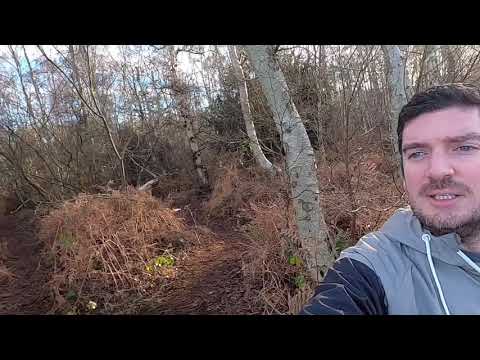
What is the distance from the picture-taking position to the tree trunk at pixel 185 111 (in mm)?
9440

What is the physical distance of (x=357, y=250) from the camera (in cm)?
156

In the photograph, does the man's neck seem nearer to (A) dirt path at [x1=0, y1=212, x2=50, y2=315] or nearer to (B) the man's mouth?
(B) the man's mouth

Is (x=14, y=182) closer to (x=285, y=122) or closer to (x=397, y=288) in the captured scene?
(x=285, y=122)

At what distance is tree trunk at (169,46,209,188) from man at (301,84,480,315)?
28.7 feet

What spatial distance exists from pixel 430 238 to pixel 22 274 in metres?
7.31

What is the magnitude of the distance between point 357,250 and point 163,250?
5.08 meters

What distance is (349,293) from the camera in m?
1.34

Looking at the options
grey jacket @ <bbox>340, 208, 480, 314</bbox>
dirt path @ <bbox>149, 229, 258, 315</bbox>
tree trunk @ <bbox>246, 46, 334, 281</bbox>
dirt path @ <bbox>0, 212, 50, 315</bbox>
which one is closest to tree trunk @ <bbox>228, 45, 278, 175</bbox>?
dirt path @ <bbox>149, 229, 258, 315</bbox>

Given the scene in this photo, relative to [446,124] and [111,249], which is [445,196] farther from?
[111,249]

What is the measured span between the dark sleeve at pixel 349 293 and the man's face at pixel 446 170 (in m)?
0.42

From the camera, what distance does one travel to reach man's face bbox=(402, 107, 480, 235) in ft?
4.79

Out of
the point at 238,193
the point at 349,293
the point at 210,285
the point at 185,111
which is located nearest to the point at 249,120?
the point at 185,111
